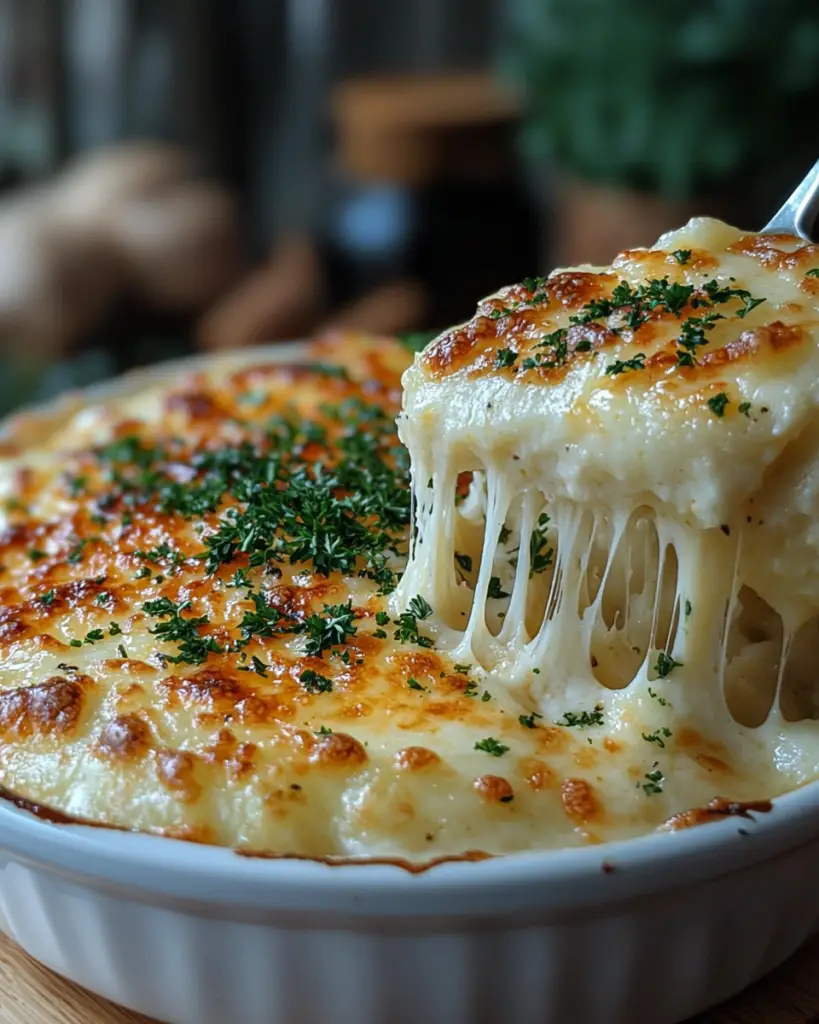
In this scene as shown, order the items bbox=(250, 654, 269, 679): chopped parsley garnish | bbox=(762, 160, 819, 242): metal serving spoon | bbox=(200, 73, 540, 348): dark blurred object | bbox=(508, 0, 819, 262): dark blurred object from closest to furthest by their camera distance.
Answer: bbox=(250, 654, 269, 679): chopped parsley garnish < bbox=(762, 160, 819, 242): metal serving spoon < bbox=(508, 0, 819, 262): dark blurred object < bbox=(200, 73, 540, 348): dark blurred object

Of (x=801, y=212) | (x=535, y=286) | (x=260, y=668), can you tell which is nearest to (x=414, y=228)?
(x=801, y=212)

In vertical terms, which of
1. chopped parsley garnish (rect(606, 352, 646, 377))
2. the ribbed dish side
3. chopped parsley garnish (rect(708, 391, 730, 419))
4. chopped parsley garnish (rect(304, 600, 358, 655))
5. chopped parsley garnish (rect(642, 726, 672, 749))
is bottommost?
the ribbed dish side

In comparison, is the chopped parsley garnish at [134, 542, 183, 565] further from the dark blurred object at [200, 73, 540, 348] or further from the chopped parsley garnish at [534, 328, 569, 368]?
the dark blurred object at [200, 73, 540, 348]

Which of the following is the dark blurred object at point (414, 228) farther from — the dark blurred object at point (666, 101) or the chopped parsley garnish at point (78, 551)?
the chopped parsley garnish at point (78, 551)

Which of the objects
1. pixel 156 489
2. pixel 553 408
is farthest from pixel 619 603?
pixel 156 489

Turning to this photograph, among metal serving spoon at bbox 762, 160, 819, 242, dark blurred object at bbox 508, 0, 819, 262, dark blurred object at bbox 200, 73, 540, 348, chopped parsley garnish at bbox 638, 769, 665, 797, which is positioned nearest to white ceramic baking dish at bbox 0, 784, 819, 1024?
chopped parsley garnish at bbox 638, 769, 665, 797

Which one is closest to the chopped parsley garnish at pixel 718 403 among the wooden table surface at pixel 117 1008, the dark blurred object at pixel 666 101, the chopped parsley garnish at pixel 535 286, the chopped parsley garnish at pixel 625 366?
the chopped parsley garnish at pixel 625 366

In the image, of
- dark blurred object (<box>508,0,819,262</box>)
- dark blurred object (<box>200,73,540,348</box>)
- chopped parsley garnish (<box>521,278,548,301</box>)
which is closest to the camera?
chopped parsley garnish (<box>521,278,548,301</box>)

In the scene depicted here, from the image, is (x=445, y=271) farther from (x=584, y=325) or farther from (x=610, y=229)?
(x=584, y=325)
